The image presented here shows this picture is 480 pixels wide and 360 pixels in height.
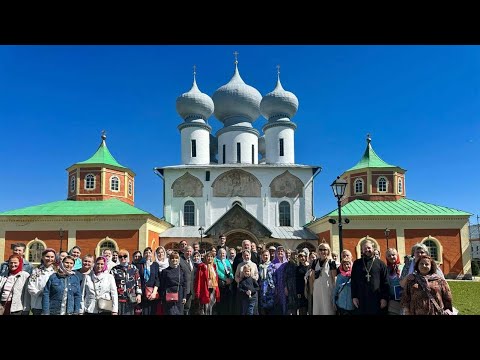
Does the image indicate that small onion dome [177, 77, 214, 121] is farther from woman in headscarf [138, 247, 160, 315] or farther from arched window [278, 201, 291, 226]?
woman in headscarf [138, 247, 160, 315]

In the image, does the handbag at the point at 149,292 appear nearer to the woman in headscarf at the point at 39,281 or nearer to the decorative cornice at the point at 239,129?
the woman in headscarf at the point at 39,281

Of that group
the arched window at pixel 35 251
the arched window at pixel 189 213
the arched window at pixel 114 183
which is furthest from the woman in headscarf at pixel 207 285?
the arched window at pixel 114 183

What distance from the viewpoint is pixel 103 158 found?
109ft

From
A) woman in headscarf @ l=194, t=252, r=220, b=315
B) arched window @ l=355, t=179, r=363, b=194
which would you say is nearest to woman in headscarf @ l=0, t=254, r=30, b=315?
woman in headscarf @ l=194, t=252, r=220, b=315

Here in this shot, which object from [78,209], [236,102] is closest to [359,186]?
[236,102]

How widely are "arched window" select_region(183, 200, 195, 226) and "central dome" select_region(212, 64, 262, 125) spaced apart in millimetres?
8068

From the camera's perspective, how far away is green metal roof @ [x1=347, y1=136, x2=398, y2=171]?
3262cm

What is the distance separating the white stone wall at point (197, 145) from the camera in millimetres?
36031

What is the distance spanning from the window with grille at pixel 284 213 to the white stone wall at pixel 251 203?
28 cm
